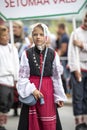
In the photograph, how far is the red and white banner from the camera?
6312mm

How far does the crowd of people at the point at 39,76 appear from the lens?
19.9 ft

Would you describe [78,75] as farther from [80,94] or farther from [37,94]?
[37,94]

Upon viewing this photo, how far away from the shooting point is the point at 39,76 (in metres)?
6.05

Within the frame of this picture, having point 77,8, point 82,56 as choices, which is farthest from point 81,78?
point 77,8

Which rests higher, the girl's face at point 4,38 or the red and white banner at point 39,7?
the red and white banner at point 39,7

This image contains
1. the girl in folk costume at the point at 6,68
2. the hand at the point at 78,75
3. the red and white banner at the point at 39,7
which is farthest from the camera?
the hand at the point at 78,75

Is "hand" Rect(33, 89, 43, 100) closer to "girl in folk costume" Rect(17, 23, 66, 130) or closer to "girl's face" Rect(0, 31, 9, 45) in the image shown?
"girl in folk costume" Rect(17, 23, 66, 130)

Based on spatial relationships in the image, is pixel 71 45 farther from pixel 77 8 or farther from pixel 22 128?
pixel 22 128

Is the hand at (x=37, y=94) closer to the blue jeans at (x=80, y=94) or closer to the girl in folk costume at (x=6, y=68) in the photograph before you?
the girl in folk costume at (x=6, y=68)

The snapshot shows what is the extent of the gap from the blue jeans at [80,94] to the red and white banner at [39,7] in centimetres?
157

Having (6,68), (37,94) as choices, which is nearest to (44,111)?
(37,94)

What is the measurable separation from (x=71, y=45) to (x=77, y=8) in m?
1.32

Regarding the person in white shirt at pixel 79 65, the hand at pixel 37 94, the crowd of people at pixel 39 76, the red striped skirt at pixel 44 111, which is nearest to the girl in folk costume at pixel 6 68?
the crowd of people at pixel 39 76

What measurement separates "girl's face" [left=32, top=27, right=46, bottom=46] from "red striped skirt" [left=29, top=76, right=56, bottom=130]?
1.37ft
